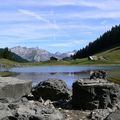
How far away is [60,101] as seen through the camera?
28609mm

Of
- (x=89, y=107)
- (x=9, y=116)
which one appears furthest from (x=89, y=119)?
(x=9, y=116)

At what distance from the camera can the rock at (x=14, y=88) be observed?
26688mm

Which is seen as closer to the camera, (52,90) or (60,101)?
(60,101)

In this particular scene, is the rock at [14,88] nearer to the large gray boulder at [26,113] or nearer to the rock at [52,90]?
the rock at [52,90]

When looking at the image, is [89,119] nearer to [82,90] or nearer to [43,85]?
[82,90]

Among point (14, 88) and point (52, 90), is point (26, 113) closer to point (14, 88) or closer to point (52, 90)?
point (14, 88)

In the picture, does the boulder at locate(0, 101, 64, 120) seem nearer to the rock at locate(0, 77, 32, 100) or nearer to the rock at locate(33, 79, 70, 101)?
the rock at locate(0, 77, 32, 100)

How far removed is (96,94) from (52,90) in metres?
5.19

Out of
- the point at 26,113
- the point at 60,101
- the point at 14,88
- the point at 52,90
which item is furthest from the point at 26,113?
the point at 52,90

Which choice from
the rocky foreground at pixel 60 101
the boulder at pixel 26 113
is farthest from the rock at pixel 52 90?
the boulder at pixel 26 113

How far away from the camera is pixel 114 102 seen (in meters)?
25.6

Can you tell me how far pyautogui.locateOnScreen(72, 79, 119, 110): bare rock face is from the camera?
25.2 meters

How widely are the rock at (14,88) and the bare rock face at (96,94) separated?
4302mm

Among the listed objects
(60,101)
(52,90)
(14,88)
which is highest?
(14,88)
